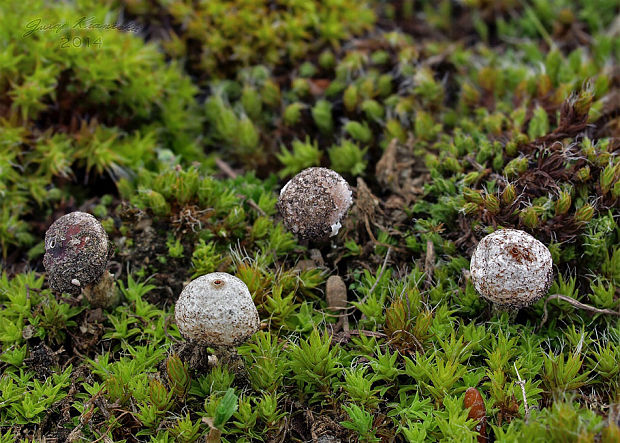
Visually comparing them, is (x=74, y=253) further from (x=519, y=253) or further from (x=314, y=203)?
(x=519, y=253)

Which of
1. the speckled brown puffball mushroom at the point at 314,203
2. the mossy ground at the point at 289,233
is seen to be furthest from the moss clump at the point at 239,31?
Result: the speckled brown puffball mushroom at the point at 314,203

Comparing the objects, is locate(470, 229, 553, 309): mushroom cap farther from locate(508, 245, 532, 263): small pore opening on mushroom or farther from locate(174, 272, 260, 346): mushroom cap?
locate(174, 272, 260, 346): mushroom cap

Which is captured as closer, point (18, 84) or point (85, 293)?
point (85, 293)

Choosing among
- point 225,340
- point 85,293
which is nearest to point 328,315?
point 225,340

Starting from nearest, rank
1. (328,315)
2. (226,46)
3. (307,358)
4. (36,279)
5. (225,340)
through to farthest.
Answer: (225,340) → (307,358) → (328,315) → (36,279) → (226,46)

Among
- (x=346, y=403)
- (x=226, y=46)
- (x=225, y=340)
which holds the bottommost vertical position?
(x=346, y=403)

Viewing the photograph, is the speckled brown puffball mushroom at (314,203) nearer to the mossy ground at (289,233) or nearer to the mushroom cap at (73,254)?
the mossy ground at (289,233)

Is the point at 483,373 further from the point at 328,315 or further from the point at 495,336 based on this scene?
the point at 328,315
